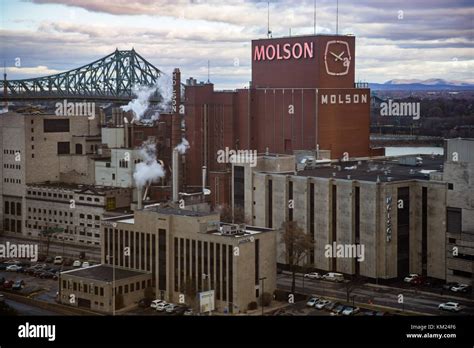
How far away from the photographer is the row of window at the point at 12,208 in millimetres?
22773

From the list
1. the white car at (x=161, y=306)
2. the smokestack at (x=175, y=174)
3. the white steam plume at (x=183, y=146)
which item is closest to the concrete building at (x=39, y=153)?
the white steam plume at (x=183, y=146)

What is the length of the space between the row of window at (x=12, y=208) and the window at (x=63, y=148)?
5.74ft

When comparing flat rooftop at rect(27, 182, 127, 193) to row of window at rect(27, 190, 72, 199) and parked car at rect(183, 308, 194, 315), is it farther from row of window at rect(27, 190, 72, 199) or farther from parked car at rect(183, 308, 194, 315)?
parked car at rect(183, 308, 194, 315)

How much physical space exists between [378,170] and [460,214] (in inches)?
122

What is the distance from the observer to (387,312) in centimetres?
1355

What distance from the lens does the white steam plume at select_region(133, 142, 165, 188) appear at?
21359mm

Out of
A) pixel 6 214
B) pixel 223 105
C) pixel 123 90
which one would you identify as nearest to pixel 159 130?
pixel 223 105

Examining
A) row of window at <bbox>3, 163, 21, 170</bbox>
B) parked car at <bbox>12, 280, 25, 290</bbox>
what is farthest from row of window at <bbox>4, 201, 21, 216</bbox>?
parked car at <bbox>12, 280, 25, 290</bbox>

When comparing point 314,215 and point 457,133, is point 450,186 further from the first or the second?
point 457,133

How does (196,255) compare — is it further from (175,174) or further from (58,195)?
(58,195)

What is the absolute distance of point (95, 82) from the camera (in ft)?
137

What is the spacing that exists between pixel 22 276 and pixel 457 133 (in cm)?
1861

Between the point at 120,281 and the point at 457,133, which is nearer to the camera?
the point at 120,281

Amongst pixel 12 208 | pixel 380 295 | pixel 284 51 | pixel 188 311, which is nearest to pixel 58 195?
pixel 12 208
